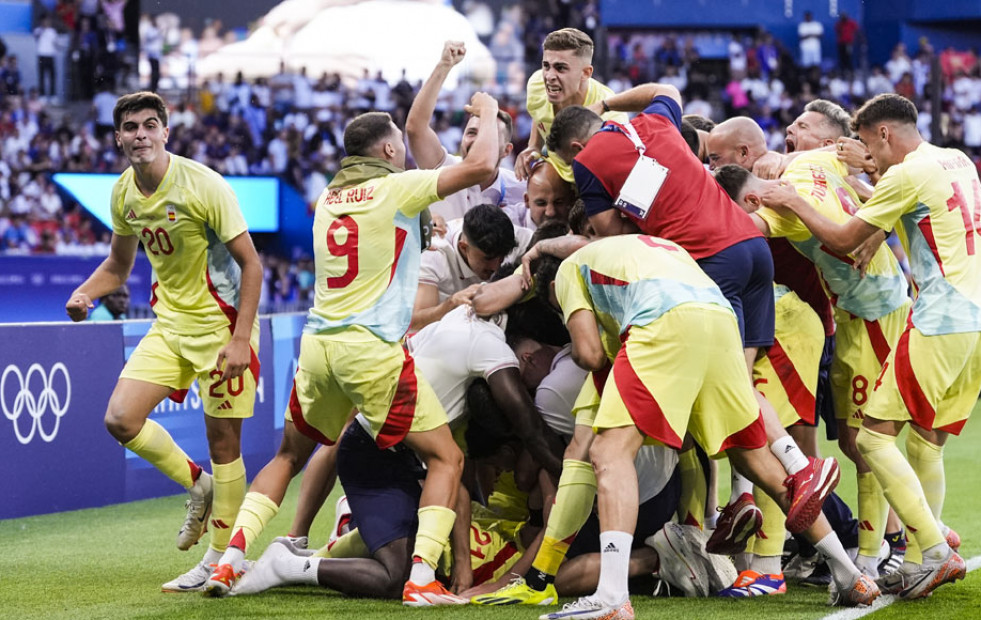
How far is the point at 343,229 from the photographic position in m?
5.80

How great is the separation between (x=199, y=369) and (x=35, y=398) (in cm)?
292

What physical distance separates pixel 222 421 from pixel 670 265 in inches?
99.1

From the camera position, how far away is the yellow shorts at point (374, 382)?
222 inches

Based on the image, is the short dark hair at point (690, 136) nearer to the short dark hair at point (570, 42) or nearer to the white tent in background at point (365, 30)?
the short dark hair at point (570, 42)

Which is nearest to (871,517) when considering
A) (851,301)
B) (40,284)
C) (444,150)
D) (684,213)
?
(851,301)

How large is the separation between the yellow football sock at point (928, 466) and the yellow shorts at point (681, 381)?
3.80ft

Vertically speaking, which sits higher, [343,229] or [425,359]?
[343,229]

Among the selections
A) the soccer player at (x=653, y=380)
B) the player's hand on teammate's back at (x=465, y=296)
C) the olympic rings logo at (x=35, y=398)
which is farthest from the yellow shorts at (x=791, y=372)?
the olympic rings logo at (x=35, y=398)

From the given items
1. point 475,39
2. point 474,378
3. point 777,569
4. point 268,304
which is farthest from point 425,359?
point 475,39

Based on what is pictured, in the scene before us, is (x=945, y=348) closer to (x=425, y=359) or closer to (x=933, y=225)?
(x=933, y=225)

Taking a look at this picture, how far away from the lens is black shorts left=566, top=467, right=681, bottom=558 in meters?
5.73

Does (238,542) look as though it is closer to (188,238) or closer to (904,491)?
(188,238)

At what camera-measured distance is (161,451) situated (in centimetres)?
651

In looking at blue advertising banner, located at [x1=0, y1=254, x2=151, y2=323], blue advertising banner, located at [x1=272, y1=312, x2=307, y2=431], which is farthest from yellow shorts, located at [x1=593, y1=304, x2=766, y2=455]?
blue advertising banner, located at [x1=0, y1=254, x2=151, y2=323]
